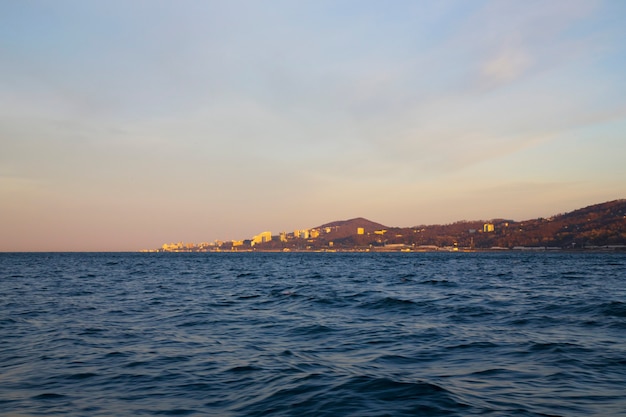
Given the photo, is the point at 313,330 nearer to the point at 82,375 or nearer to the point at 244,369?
the point at 244,369

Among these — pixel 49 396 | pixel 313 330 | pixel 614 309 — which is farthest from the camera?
pixel 614 309

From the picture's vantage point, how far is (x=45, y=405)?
31.5 ft

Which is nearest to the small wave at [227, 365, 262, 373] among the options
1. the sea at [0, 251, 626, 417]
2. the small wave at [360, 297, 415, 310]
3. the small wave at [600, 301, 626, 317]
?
the sea at [0, 251, 626, 417]

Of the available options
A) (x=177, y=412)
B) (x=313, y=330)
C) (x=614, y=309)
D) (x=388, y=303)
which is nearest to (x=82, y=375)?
(x=177, y=412)

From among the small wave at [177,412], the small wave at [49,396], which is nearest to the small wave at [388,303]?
the small wave at [177,412]

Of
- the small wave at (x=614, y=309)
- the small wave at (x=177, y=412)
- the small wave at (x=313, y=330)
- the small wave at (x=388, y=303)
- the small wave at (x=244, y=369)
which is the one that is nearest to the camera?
the small wave at (x=177, y=412)

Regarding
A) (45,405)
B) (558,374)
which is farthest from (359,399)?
(45,405)

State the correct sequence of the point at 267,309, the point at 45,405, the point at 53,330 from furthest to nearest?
the point at 267,309, the point at 53,330, the point at 45,405

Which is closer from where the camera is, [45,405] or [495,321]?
[45,405]

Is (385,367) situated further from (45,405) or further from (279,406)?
(45,405)

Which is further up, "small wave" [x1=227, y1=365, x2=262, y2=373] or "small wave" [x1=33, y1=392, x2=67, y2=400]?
"small wave" [x1=33, y1=392, x2=67, y2=400]

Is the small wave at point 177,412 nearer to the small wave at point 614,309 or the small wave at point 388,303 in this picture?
the small wave at point 388,303

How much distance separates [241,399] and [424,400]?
3.72m

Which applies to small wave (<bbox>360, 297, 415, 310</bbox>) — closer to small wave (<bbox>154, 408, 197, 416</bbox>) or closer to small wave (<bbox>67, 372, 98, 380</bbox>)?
small wave (<bbox>67, 372, 98, 380</bbox>)
